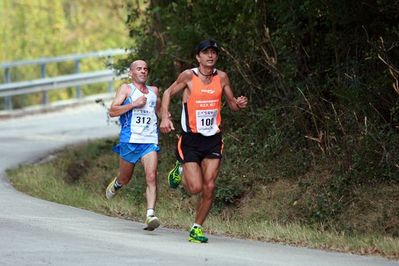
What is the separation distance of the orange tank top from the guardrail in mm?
16799

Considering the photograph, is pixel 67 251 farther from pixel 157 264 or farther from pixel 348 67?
pixel 348 67

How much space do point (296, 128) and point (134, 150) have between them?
372 cm

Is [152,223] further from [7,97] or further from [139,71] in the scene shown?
[7,97]

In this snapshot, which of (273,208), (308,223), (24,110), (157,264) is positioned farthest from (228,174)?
(24,110)

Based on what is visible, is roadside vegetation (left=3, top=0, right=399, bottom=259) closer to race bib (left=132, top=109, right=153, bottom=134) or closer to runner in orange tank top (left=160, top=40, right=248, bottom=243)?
runner in orange tank top (left=160, top=40, right=248, bottom=243)

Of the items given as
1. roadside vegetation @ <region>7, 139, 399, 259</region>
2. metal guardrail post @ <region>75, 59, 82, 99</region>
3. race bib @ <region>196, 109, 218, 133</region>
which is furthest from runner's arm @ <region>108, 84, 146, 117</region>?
metal guardrail post @ <region>75, 59, 82, 99</region>

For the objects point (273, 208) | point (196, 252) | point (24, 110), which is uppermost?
point (196, 252)

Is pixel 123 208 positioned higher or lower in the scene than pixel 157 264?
lower

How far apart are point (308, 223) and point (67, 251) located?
14.6 ft

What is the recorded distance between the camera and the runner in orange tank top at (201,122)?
38.1 ft

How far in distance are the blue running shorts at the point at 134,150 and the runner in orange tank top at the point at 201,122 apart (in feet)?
3.06

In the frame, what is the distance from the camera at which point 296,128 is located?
623 inches

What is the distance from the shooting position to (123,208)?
14.3 m

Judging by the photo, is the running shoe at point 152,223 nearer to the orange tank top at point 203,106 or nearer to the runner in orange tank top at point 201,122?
the runner in orange tank top at point 201,122
